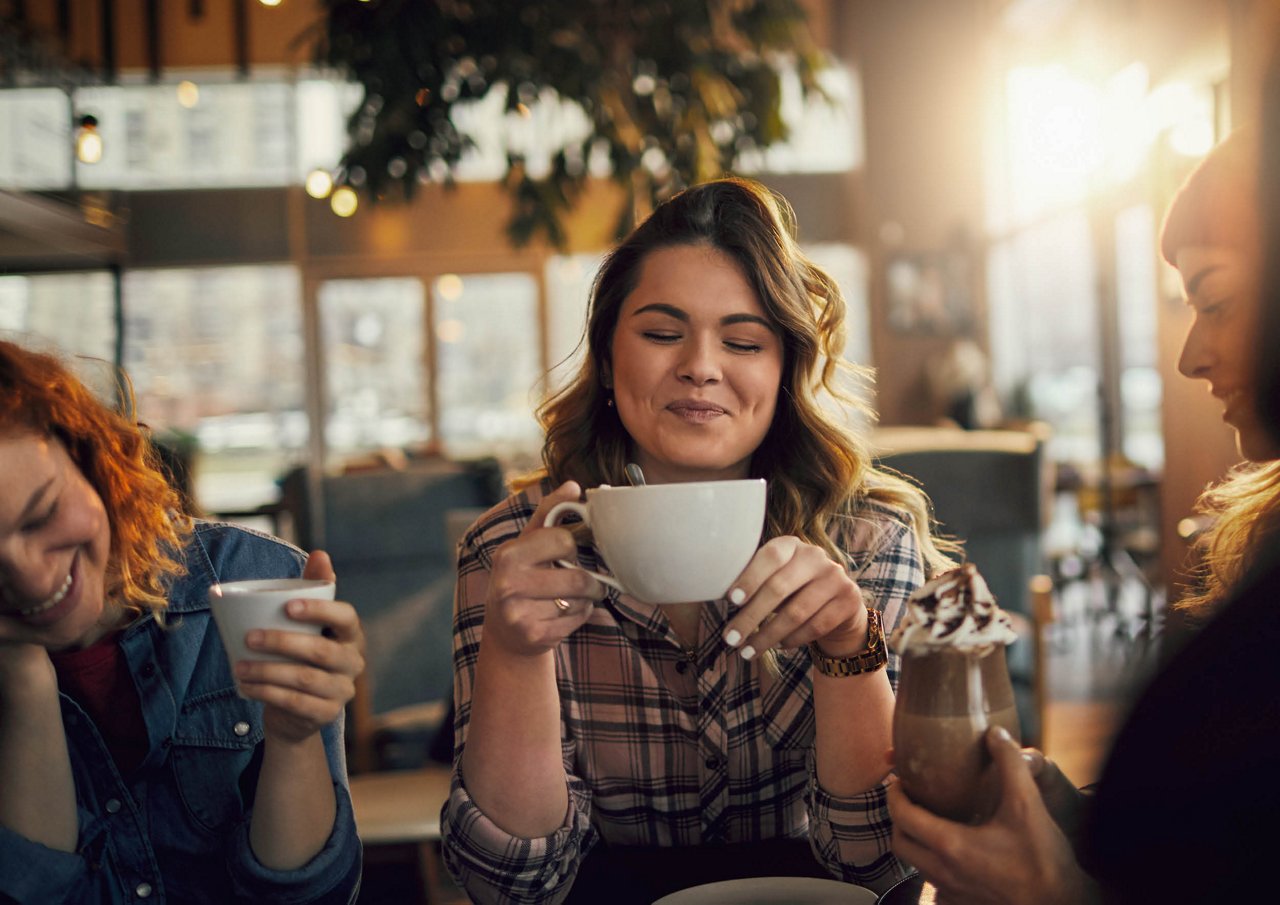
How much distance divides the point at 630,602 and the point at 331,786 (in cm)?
43

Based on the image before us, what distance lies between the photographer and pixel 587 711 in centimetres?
127

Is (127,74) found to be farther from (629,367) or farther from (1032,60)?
(629,367)

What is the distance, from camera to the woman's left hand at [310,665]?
73cm

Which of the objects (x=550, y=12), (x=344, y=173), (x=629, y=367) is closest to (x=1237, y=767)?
(x=629, y=367)

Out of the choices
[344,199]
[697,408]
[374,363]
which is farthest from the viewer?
[374,363]

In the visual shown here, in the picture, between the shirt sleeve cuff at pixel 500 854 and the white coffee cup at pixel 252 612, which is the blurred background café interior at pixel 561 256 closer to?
the shirt sleeve cuff at pixel 500 854

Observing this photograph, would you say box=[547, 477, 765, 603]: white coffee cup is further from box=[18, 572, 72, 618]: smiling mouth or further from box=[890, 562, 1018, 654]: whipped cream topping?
box=[18, 572, 72, 618]: smiling mouth

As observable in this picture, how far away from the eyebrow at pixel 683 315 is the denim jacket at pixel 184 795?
553mm

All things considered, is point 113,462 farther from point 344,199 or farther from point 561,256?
point 561,256

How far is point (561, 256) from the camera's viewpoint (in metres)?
4.60

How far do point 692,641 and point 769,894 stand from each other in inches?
19.5

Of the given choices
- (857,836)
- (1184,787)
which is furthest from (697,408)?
(1184,787)

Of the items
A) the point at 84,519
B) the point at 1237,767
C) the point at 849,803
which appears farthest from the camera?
the point at 849,803

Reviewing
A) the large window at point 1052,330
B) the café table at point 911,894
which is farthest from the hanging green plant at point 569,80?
the large window at point 1052,330
